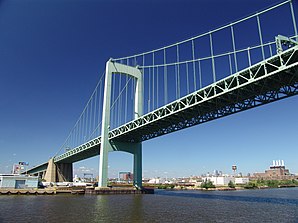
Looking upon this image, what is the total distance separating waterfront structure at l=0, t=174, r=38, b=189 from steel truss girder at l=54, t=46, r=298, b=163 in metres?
20.8

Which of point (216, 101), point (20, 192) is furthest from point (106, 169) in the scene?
point (216, 101)

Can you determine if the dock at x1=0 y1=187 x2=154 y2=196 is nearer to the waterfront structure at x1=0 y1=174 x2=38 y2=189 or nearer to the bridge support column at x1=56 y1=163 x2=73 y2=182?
the waterfront structure at x1=0 y1=174 x2=38 y2=189

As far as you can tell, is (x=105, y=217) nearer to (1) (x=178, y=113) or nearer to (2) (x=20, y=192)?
(1) (x=178, y=113)

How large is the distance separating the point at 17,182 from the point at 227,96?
138 ft

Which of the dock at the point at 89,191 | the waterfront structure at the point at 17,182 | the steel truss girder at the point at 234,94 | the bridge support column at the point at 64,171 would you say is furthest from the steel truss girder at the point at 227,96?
the bridge support column at the point at 64,171

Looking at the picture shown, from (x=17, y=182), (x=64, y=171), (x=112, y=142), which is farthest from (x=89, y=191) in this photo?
(x=64, y=171)

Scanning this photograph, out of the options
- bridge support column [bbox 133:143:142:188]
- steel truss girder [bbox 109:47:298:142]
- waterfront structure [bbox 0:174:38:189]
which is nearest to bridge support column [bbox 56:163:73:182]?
waterfront structure [bbox 0:174:38:189]

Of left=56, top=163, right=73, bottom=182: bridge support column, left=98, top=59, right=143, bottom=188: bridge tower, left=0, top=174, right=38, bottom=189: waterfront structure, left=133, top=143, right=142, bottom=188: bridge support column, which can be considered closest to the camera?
left=98, top=59, right=143, bottom=188: bridge tower

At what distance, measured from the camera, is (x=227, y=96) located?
28891mm

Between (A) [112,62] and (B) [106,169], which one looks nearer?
(B) [106,169]

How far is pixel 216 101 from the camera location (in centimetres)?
2998

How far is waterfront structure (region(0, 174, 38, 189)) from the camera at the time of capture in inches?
1916

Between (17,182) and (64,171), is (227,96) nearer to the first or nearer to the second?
(17,182)

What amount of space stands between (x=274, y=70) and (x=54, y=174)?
241 ft
